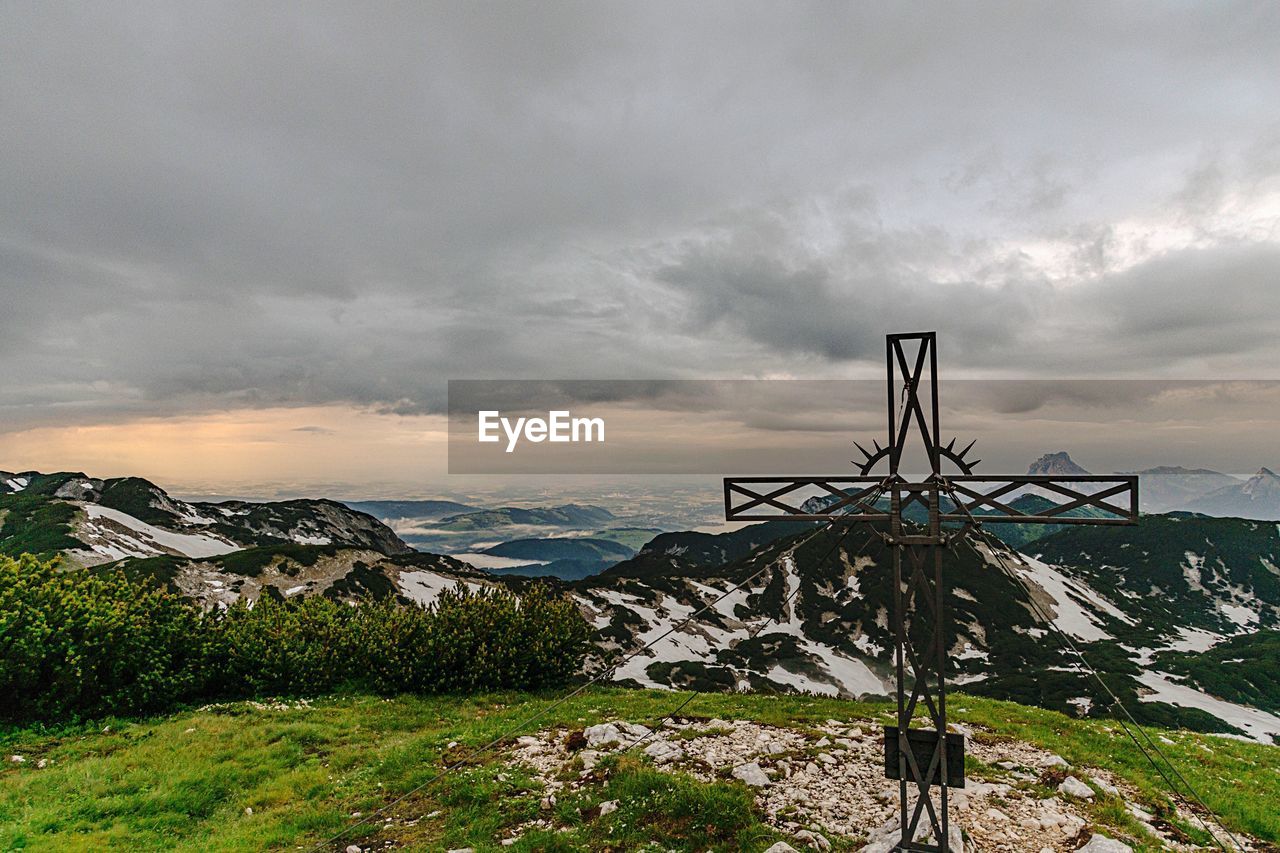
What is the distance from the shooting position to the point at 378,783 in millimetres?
14969

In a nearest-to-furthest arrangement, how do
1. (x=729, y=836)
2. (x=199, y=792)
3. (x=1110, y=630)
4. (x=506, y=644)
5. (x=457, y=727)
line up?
(x=729, y=836) → (x=199, y=792) → (x=457, y=727) → (x=506, y=644) → (x=1110, y=630)

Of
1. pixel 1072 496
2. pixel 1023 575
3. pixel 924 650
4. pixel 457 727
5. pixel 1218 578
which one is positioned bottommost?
pixel 1218 578

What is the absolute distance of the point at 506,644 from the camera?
85.1 ft

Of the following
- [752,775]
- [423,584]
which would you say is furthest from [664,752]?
[423,584]

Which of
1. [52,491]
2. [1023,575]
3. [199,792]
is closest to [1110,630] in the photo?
[1023,575]

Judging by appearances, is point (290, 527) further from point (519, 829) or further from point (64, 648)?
point (519, 829)

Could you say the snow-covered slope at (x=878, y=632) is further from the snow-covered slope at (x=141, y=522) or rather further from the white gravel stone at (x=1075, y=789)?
the snow-covered slope at (x=141, y=522)

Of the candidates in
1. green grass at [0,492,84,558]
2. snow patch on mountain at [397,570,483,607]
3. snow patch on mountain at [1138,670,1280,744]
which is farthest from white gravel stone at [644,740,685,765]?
green grass at [0,492,84,558]

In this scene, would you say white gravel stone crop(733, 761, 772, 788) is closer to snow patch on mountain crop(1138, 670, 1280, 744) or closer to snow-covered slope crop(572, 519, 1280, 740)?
snow-covered slope crop(572, 519, 1280, 740)

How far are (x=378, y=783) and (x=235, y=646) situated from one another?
1348 centimetres

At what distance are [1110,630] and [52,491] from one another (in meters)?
260

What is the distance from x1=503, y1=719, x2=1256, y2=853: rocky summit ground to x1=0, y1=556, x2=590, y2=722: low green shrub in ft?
28.9

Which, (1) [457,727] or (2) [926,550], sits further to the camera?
(1) [457,727]

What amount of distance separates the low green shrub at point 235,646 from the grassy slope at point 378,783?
1807mm
